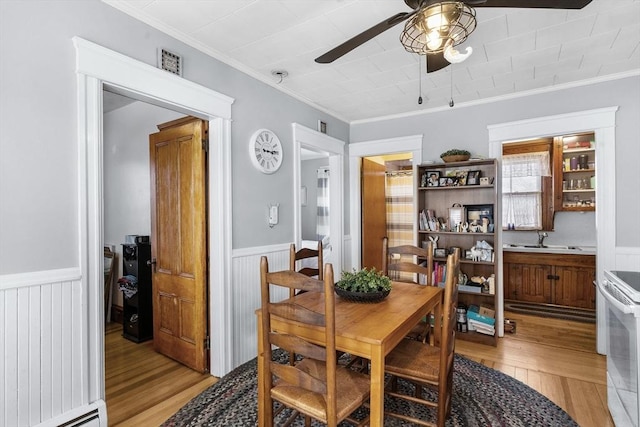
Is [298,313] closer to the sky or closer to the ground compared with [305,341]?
closer to the sky


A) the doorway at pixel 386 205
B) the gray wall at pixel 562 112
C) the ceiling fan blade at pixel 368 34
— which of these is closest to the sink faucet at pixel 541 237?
the gray wall at pixel 562 112

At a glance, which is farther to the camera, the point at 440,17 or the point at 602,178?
the point at 602,178

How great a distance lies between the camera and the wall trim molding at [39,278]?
166 cm

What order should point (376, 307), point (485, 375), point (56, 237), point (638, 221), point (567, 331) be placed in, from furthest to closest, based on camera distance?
1. point (567, 331)
2. point (638, 221)
3. point (485, 375)
4. point (376, 307)
5. point (56, 237)

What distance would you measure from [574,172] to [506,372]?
348 cm

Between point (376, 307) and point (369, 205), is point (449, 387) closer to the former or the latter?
point (376, 307)

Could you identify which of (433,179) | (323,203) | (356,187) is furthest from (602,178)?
(323,203)

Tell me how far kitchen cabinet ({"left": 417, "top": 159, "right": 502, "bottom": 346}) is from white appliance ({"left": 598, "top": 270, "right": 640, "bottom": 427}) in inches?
51.5

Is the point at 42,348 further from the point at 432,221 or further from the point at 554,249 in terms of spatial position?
the point at 554,249

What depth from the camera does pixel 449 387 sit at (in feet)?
6.58

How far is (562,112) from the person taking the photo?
340 cm

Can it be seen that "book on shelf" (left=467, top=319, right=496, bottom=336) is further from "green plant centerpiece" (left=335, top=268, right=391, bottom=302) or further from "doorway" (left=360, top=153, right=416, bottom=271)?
"green plant centerpiece" (left=335, top=268, right=391, bottom=302)

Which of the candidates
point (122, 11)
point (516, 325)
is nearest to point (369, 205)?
point (516, 325)

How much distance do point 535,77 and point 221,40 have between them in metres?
2.92
